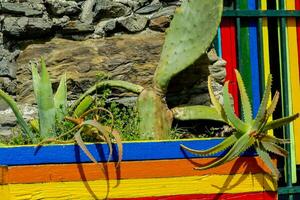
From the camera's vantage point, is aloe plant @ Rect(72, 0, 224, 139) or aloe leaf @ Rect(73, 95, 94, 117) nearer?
aloe leaf @ Rect(73, 95, 94, 117)

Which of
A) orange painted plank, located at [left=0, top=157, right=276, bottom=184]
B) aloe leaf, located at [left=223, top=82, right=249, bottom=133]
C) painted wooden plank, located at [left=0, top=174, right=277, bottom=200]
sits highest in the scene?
aloe leaf, located at [left=223, top=82, right=249, bottom=133]

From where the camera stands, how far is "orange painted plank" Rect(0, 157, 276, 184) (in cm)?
279

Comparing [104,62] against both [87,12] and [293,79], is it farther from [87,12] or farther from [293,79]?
[293,79]

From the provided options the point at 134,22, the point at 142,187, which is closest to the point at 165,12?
the point at 134,22

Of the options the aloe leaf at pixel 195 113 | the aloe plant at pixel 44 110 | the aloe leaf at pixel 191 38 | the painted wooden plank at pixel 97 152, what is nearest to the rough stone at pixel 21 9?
the aloe plant at pixel 44 110

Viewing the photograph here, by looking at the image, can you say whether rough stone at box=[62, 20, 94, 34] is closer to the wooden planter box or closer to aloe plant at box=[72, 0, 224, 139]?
aloe plant at box=[72, 0, 224, 139]

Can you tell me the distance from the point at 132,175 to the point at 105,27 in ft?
3.35

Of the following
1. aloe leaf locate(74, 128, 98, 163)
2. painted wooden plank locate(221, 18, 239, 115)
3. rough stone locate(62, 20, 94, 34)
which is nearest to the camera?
aloe leaf locate(74, 128, 98, 163)

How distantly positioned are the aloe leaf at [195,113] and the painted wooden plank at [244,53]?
2.17 feet

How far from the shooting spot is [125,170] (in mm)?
2928

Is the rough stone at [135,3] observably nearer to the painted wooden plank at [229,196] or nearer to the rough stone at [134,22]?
the rough stone at [134,22]

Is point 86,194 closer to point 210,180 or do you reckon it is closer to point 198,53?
point 210,180

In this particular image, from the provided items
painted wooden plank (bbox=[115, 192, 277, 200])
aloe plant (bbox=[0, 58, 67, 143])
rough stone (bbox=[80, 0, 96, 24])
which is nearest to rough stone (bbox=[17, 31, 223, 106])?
rough stone (bbox=[80, 0, 96, 24])

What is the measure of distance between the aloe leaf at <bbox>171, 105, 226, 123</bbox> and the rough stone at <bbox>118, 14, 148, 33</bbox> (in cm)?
47
